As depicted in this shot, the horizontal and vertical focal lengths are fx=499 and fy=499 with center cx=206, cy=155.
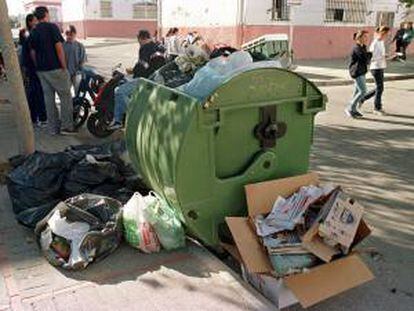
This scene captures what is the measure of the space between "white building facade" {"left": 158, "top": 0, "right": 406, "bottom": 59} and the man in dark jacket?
37.6 feet

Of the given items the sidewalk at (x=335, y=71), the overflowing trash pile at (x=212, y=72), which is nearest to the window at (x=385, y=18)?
the sidewalk at (x=335, y=71)

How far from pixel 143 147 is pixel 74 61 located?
490cm

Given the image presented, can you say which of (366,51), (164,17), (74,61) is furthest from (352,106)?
(164,17)

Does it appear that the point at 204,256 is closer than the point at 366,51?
Yes

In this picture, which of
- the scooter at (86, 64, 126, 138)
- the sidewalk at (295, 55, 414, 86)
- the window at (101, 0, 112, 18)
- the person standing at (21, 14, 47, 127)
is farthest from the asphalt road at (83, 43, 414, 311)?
the window at (101, 0, 112, 18)

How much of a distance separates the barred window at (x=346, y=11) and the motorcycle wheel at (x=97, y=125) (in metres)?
16.2

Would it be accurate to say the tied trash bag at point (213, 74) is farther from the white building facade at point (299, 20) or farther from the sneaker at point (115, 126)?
the white building facade at point (299, 20)

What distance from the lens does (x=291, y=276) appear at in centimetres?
308

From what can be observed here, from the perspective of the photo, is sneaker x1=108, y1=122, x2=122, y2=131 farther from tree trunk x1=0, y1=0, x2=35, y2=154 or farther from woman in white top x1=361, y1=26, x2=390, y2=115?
woman in white top x1=361, y1=26, x2=390, y2=115

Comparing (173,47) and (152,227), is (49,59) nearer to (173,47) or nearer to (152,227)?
(152,227)

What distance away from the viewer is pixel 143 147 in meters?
3.86

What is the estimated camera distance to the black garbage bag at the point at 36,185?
13.7ft

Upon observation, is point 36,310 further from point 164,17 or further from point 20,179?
point 164,17

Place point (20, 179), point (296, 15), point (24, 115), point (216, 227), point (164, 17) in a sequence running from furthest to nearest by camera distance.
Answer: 1. point (164, 17)
2. point (296, 15)
3. point (24, 115)
4. point (20, 179)
5. point (216, 227)
